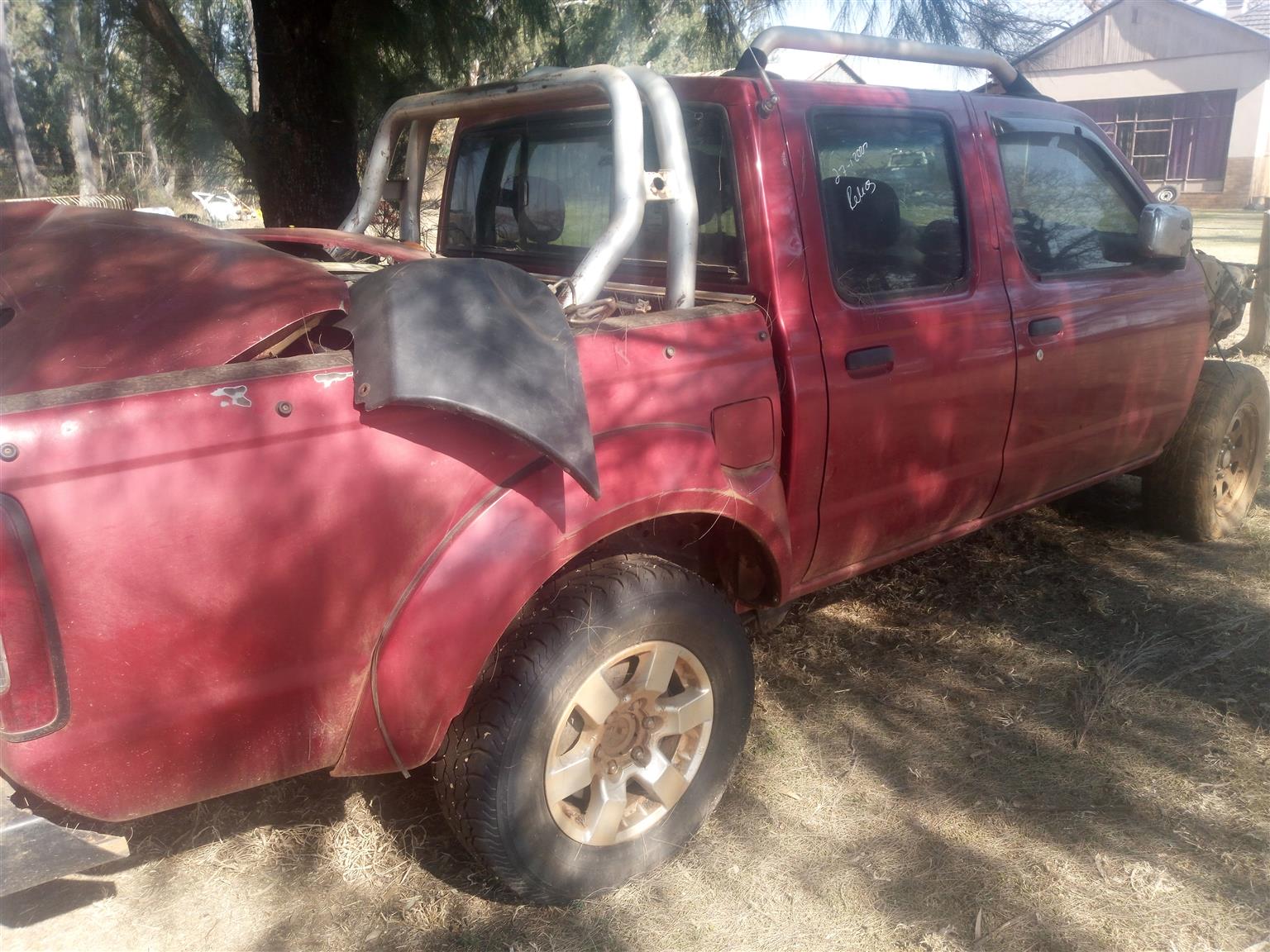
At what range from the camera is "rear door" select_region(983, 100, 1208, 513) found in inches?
137

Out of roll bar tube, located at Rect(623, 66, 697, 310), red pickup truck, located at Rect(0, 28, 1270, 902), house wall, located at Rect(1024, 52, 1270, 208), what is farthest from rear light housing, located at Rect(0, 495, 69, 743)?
house wall, located at Rect(1024, 52, 1270, 208)

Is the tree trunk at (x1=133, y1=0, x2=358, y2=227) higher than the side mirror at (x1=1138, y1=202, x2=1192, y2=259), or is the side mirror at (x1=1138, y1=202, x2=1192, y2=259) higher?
the tree trunk at (x1=133, y1=0, x2=358, y2=227)

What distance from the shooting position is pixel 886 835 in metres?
2.85

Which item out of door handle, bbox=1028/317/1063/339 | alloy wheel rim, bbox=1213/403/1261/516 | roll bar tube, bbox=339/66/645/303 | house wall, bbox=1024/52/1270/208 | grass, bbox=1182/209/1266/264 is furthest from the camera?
house wall, bbox=1024/52/1270/208

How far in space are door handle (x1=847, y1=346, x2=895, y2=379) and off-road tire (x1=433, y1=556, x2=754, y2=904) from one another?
756 mm

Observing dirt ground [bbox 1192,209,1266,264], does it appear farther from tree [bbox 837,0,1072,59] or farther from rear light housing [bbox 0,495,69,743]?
rear light housing [bbox 0,495,69,743]

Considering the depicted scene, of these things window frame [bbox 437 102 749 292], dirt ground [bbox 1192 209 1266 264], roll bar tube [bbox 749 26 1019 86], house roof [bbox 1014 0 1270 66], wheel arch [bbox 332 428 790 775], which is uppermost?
house roof [bbox 1014 0 1270 66]

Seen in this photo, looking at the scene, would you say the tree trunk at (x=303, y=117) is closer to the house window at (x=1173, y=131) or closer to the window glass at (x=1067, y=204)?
the window glass at (x=1067, y=204)

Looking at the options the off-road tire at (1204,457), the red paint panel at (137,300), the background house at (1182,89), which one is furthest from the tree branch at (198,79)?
the background house at (1182,89)

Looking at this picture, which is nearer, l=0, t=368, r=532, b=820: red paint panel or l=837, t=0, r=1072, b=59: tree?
l=0, t=368, r=532, b=820: red paint panel

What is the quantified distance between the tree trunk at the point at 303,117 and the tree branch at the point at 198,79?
0.12 m

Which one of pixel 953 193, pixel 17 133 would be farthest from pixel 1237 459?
pixel 17 133

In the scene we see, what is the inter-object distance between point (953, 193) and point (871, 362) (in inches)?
29.8

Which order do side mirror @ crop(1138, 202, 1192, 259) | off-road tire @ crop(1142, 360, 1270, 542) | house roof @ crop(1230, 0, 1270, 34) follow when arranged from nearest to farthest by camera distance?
side mirror @ crop(1138, 202, 1192, 259), off-road tire @ crop(1142, 360, 1270, 542), house roof @ crop(1230, 0, 1270, 34)
